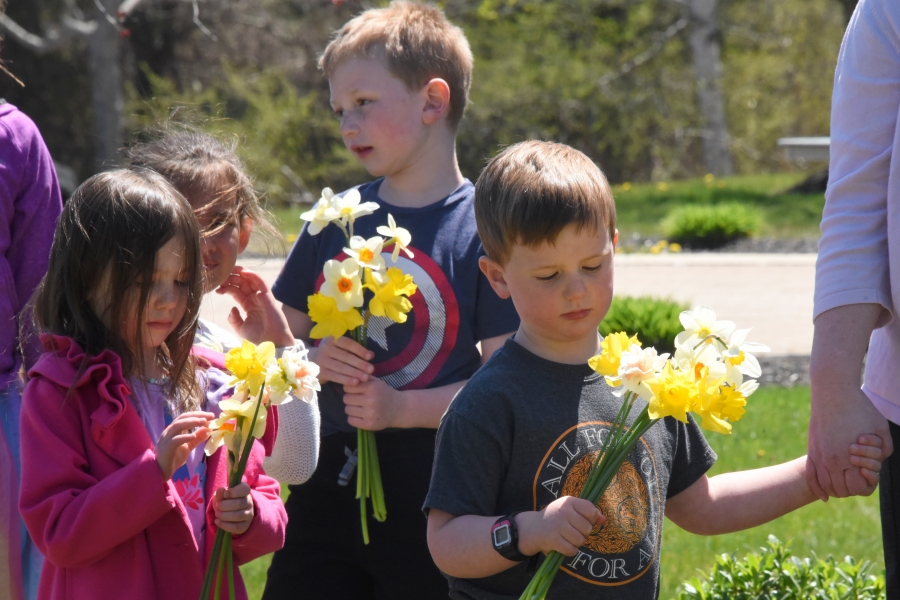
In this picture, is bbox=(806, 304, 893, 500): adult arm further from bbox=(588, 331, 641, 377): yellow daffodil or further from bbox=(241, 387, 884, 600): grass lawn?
bbox=(241, 387, 884, 600): grass lawn

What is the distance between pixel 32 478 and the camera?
66.9 inches

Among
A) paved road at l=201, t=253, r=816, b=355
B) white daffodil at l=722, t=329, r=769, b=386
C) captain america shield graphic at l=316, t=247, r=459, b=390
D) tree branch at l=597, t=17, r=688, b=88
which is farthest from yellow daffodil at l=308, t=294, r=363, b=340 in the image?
tree branch at l=597, t=17, r=688, b=88

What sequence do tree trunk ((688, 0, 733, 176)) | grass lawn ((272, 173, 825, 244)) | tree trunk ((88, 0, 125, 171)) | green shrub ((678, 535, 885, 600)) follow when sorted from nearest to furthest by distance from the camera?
green shrub ((678, 535, 885, 600)) < grass lawn ((272, 173, 825, 244)) < tree trunk ((88, 0, 125, 171)) < tree trunk ((688, 0, 733, 176))

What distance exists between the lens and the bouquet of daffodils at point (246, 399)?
1658mm

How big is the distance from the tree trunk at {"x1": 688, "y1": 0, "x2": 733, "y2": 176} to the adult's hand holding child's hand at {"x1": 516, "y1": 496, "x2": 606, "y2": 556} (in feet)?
68.8

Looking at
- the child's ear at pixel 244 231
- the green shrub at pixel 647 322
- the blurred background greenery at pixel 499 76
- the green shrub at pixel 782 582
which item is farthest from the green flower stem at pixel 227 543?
the blurred background greenery at pixel 499 76

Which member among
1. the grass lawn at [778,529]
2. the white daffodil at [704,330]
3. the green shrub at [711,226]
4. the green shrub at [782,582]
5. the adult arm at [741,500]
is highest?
the white daffodil at [704,330]

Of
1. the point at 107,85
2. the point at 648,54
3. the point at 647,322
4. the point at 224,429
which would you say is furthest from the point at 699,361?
the point at 648,54

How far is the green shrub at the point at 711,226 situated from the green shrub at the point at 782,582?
882 cm

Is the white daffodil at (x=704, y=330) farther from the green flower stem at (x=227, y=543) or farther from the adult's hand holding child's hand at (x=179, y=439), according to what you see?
the adult's hand holding child's hand at (x=179, y=439)

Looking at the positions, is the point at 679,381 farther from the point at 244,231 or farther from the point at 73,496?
the point at 244,231

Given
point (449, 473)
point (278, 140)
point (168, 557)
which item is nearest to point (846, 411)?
point (449, 473)

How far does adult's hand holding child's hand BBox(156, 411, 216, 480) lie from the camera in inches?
66.4

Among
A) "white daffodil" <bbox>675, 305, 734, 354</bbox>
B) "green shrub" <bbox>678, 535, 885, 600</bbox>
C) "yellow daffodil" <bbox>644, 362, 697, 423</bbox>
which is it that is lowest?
"green shrub" <bbox>678, 535, 885, 600</bbox>
